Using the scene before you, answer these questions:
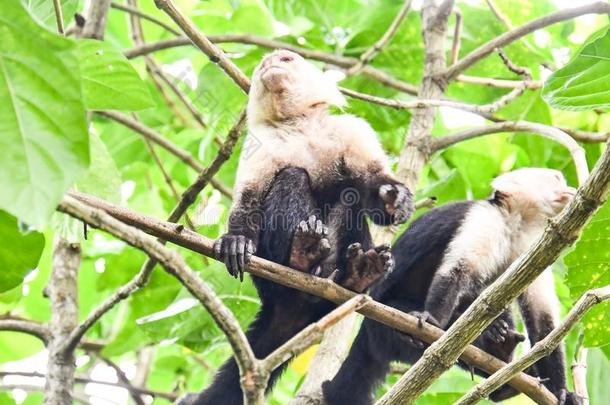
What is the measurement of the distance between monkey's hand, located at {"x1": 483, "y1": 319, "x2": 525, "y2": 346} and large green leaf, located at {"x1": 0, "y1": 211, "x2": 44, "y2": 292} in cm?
324

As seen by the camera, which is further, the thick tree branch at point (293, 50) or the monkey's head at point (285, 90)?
the thick tree branch at point (293, 50)

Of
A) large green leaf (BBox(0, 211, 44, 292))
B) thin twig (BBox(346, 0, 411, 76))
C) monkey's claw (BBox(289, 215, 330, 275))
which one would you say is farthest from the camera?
thin twig (BBox(346, 0, 411, 76))

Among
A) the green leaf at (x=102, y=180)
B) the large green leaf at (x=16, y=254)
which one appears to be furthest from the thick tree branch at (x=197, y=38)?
the large green leaf at (x=16, y=254)

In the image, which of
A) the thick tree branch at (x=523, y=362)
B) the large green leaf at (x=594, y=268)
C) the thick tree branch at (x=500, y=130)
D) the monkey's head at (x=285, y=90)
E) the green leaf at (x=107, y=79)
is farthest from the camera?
the monkey's head at (x=285, y=90)

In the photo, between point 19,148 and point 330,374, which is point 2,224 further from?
point 330,374

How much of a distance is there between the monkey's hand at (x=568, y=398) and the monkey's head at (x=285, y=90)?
8.00 feet

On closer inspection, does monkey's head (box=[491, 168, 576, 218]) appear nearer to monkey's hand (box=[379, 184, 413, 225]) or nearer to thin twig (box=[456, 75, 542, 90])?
thin twig (box=[456, 75, 542, 90])

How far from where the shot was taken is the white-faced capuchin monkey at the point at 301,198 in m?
4.95

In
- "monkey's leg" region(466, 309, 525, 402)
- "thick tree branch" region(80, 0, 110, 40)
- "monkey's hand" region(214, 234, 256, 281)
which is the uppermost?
"thick tree branch" region(80, 0, 110, 40)

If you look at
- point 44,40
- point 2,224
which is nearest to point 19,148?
point 44,40

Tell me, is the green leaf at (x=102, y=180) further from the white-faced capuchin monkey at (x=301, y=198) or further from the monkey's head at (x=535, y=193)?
the monkey's head at (x=535, y=193)

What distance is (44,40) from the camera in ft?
7.41

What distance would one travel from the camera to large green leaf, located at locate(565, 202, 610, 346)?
164 inches

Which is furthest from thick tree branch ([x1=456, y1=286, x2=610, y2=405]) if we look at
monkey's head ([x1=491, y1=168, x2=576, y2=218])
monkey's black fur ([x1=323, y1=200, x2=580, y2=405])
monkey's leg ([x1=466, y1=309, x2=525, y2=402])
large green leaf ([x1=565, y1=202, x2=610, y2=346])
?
monkey's head ([x1=491, y1=168, x2=576, y2=218])
